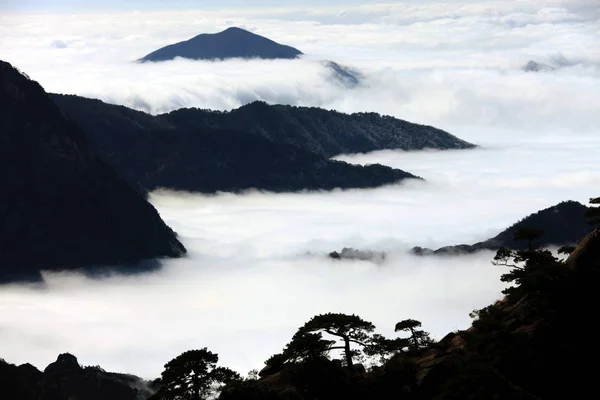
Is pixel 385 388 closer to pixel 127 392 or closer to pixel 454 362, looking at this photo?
pixel 454 362

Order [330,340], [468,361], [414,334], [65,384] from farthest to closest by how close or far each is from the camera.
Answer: [65,384] < [414,334] < [330,340] < [468,361]

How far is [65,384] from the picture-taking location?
183500mm

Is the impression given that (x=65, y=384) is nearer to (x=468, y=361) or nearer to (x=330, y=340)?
(x=330, y=340)

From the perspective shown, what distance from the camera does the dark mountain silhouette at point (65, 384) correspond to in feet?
528

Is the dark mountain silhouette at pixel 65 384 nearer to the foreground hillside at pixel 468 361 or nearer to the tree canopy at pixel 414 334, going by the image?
the foreground hillside at pixel 468 361

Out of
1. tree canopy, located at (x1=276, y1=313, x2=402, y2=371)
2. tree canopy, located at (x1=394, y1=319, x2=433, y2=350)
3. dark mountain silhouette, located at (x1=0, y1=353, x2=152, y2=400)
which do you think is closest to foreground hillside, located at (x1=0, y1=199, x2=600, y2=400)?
tree canopy, located at (x1=276, y1=313, x2=402, y2=371)

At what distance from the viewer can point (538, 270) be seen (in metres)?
87.1

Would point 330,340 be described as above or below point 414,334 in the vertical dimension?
above

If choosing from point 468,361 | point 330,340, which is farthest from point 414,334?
point 468,361

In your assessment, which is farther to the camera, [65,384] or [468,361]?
[65,384]

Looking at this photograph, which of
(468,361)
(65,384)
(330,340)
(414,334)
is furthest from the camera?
(65,384)

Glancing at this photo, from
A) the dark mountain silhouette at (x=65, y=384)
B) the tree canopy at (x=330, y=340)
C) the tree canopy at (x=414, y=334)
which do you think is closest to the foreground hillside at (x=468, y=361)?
A: the tree canopy at (x=330, y=340)

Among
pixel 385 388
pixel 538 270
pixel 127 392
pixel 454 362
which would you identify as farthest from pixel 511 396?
pixel 127 392

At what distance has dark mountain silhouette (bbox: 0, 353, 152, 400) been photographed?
16088 cm
